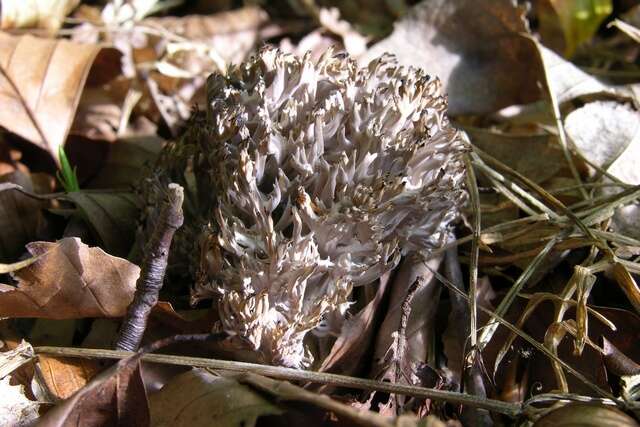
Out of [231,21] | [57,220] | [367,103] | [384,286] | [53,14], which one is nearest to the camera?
[367,103]

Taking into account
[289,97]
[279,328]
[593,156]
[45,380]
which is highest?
[289,97]

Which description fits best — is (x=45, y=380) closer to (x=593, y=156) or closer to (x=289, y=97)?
(x=289, y=97)

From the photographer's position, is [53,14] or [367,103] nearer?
[367,103]

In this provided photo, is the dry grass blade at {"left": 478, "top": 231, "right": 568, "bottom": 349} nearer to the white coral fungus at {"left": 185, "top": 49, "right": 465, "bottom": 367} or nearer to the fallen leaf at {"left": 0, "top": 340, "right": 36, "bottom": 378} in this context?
the white coral fungus at {"left": 185, "top": 49, "right": 465, "bottom": 367}

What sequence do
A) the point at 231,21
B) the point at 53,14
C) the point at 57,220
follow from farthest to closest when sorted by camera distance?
the point at 231,21, the point at 53,14, the point at 57,220

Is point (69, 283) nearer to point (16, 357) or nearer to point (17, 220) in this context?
point (16, 357)

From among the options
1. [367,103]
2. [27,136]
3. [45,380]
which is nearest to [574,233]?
[367,103]
